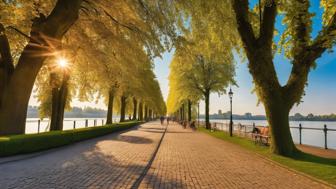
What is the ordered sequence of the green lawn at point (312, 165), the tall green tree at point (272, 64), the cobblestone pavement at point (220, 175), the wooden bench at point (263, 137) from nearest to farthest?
1. the cobblestone pavement at point (220, 175)
2. the green lawn at point (312, 165)
3. the tall green tree at point (272, 64)
4. the wooden bench at point (263, 137)

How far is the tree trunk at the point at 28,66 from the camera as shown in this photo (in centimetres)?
1270

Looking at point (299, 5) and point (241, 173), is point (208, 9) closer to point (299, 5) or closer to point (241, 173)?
point (299, 5)

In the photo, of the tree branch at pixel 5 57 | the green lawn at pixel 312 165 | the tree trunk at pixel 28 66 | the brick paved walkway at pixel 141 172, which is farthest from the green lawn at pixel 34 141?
the green lawn at pixel 312 165

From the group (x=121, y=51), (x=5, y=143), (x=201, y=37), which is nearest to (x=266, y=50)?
(x=201, y=37)

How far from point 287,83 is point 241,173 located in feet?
20.4

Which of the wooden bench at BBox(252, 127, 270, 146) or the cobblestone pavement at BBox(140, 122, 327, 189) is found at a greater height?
the wooden bench at BBox(252, 127, 270, 146)

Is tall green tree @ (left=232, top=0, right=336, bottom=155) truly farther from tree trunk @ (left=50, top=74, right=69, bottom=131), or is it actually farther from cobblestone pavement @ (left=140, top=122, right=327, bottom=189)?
tree trunk @ (left=50, top=74, right=69, bottom=131)

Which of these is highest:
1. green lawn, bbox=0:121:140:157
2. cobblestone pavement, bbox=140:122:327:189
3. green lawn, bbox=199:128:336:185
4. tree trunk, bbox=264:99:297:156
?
tree trunk, bbox=264:99:297:156

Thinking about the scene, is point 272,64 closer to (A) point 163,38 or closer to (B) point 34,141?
(A) point 163,38

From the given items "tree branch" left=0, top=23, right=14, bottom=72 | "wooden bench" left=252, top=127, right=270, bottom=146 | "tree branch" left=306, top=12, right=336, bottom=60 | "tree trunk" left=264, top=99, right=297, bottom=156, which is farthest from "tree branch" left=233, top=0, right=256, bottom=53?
"tree branch" left=0, top=23, right=14, bottom=72

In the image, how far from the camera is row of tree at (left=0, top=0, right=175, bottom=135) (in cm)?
1290

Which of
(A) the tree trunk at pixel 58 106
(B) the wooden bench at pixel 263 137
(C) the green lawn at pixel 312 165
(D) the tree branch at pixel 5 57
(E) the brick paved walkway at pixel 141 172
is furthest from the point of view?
Result: (A) the tree trunk at pixel 58 106

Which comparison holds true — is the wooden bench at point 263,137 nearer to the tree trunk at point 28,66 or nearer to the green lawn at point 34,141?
the green lawn at point 34,141

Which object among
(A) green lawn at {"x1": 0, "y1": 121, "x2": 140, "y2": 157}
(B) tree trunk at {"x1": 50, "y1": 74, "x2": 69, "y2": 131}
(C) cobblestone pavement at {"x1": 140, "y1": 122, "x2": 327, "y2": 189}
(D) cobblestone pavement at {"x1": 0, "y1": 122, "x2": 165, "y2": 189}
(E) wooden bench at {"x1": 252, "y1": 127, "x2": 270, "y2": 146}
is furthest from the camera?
(B) tree trunk at {"x1": 50, "y1": 74, "x2": 69, "y2": 131}
